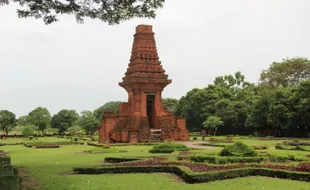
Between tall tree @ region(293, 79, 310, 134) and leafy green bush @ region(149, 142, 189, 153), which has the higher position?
tall tree @ region(293, 79, 310, 134)

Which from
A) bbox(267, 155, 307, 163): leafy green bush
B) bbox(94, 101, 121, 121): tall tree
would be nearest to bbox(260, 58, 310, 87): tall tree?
bbox(94, 101, 121, 121): tall tree

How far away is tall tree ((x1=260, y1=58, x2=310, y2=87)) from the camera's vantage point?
5181 cm

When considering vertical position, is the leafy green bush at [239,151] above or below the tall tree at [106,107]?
below

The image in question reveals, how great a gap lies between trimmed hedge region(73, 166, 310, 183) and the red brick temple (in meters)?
19.9

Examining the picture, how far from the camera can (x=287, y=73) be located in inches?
2106

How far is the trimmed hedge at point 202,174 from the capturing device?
1062cm

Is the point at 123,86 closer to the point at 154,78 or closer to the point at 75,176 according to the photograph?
the point at 154,78

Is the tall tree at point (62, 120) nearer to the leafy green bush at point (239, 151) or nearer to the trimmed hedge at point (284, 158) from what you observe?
the leafy green bush at point (239, 151)

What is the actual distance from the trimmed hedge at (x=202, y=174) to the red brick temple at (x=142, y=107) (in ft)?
65.2

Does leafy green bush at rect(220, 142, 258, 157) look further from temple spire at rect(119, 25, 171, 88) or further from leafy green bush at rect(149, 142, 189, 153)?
temple spire at rect(119, 25, 171, 88)

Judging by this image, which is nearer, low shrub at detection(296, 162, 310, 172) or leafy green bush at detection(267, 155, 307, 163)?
low shrub at detection(296, 162, 310, 172)

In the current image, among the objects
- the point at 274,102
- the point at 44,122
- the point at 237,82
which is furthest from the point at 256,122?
the point at 44,122

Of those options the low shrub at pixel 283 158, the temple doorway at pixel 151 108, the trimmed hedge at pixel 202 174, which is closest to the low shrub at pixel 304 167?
the trimmed hedge at pixel 202 174

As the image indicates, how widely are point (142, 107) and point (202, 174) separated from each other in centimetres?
2537
